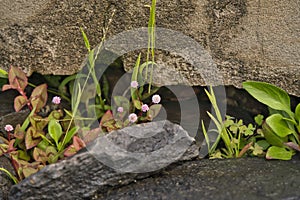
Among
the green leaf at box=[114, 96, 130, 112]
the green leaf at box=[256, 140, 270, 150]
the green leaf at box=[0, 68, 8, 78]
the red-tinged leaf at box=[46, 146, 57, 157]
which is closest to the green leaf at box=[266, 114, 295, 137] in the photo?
the green leaf at box=[256, 140, 270, 150]

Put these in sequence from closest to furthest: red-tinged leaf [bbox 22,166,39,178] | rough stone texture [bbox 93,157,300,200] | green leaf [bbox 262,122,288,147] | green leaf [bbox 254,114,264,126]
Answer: rough stone texture [bbox 93,157,300,200], red-tinged leaf [bbox 22,166,39,178], green leaf [bbox 262,122,288,147], green leaf [bbox 254,114,264,126]

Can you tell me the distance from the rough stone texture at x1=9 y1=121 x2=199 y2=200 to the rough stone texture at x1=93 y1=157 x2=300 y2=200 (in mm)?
45

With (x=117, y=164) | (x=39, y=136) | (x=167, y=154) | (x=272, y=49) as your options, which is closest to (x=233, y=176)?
(x=167, y=154)

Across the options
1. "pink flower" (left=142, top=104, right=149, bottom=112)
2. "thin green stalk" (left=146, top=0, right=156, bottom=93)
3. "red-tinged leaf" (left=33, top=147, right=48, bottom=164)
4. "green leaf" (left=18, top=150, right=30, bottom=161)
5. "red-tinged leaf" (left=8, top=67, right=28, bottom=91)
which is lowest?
"green leaf" (left=18, top=150, right=30, bottom=161)

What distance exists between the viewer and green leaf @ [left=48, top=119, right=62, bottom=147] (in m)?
2.11

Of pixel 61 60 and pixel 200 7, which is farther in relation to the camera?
pixel 61 60

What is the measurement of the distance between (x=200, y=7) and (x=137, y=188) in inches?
29.3

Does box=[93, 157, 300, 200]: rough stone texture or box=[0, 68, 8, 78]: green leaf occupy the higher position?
box=[0, 68, 8, 78]: green leaf

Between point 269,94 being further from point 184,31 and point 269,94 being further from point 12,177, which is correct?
point 12,177

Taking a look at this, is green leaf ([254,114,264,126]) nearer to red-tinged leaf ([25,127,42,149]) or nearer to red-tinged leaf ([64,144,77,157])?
red-tinged leaf ([64,144,77,157])

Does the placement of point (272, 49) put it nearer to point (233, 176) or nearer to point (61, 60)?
point (233, 176)

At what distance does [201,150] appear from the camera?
7.17 ft

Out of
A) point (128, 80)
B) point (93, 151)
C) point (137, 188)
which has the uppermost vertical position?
point (128, 80)

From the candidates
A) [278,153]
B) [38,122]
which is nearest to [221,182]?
[278,153]
